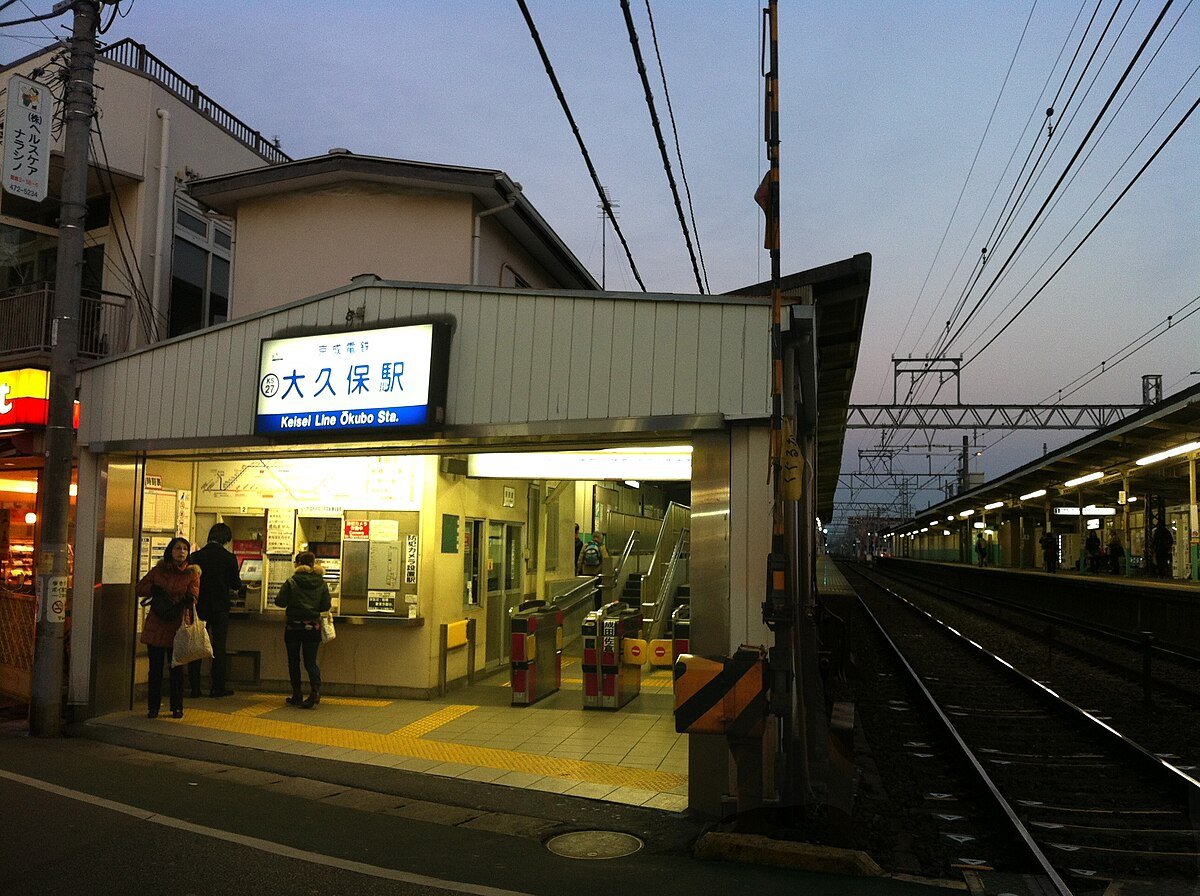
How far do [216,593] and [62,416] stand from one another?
266 centimetres

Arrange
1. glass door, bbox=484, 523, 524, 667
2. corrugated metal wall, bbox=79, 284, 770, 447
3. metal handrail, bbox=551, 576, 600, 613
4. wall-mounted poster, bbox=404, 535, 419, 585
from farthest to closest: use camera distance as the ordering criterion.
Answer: metal handrail, bbox=551, 576, 600, 613 < glass door, bbox=484, 523, 524, 667 < wall-mounted poster, bbox=404, 535, 419, 585 < corrugated metal wall, bbox=79, 284, 770, 447

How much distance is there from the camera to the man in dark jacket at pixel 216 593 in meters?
10.9

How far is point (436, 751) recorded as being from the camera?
8.47 metres

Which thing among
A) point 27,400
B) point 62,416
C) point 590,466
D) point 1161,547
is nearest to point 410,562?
point 590,466

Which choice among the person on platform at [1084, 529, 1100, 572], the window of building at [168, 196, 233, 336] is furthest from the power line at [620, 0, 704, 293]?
the person on platform at [1084, 529, 1100, 572]

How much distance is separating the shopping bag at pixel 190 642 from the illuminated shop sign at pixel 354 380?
2597 mm

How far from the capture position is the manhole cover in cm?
573

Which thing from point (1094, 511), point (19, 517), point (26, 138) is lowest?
point (19, 517)

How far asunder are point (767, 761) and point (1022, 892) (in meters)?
1.71

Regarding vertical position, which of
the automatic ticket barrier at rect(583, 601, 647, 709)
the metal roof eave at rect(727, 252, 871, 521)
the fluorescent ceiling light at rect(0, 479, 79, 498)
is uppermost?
the metal roof eave at rect(727, 252, 871, 521)

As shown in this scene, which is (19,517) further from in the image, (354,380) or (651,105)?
(651,105)

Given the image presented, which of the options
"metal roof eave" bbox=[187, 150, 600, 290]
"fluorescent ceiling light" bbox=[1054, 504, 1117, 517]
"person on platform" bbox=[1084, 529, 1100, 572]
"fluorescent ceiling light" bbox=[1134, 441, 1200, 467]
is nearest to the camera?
"metal roof eave" bbox=[187, 150, 600, 290]

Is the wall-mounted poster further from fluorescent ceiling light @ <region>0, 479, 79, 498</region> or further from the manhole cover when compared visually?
fluorescent ceiling light @ <region>0, 479, 79, 498</region>

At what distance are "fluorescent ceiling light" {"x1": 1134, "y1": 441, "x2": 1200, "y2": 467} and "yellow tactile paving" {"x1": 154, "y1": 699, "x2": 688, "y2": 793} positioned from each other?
44.3ft
